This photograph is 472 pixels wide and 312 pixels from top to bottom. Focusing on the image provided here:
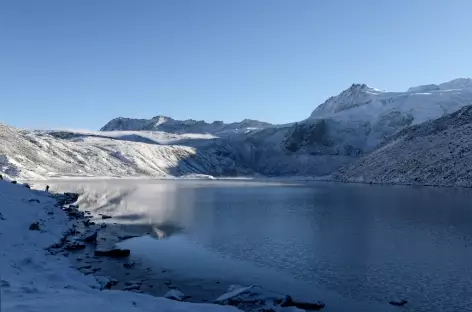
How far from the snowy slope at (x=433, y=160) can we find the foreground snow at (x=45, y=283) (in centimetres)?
14025

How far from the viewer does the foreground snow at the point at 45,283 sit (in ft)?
55.0

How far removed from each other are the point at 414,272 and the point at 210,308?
57.8 feet

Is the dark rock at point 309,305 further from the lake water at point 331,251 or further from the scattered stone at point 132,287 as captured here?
the scattered stone at point 132,287

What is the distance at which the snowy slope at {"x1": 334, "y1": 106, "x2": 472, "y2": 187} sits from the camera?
152500 millimetres

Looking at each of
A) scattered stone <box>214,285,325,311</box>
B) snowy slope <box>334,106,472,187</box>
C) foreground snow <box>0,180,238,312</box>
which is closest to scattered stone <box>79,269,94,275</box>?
foreground snow <box>0,180,238,312</box>

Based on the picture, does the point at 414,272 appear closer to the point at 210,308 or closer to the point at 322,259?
the point at 322,259

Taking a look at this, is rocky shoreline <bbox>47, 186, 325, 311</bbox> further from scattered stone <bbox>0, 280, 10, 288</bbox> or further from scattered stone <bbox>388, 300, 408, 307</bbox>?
scattered stone <bbox>0, 280, 10, 288</bbox>

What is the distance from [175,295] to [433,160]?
164 metres

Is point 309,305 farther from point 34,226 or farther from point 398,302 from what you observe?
point 34,226

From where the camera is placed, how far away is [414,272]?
101 ft

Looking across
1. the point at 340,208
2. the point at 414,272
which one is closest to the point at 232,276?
the point at 414,272

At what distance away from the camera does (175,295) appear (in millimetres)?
24422

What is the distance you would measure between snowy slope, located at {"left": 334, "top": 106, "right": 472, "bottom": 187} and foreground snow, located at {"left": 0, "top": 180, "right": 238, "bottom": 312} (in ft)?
460

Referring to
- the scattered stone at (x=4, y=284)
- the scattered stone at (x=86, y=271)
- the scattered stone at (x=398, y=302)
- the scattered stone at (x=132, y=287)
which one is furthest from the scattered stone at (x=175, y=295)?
the scattered stone at (x=398, y=302)
